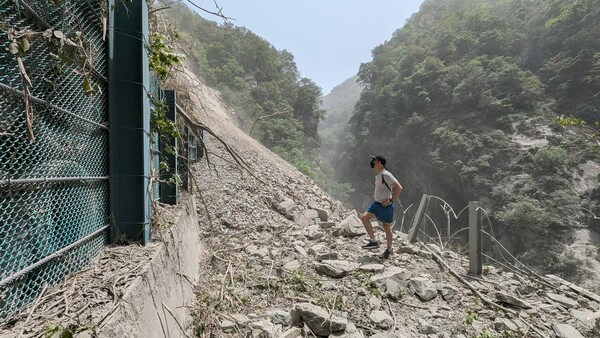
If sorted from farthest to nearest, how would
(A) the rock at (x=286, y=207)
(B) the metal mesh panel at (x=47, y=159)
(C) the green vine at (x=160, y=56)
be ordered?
(A) the rock at (x=286, y=207)
(C) the green vine at (x=160, y=56)
(B) the metal mesh panel at (x=47, y=159)

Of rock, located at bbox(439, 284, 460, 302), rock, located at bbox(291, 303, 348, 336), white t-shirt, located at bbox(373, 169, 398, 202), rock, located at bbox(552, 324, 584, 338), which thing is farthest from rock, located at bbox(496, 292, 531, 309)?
rock, located at bbox(291, 303, 348, 336)

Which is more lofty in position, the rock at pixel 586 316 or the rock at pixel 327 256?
the rock at pixel 327 256

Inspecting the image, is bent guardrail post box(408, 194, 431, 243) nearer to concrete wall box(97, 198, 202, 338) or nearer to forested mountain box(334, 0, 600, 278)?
concrete wall box(97, 198, 202, 338)

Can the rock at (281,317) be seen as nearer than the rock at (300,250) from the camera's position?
Yes

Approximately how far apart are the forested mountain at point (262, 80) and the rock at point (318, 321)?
972 inches

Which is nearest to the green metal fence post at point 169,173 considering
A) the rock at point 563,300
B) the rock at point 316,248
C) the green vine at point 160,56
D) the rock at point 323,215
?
the green vine at point 160,56

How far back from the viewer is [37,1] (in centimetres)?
138

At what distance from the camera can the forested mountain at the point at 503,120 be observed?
70.8ft

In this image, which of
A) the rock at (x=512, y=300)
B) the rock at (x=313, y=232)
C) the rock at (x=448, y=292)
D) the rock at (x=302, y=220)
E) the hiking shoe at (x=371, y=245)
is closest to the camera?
the rock at (x=512, y=300)

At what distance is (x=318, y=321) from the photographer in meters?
2.30

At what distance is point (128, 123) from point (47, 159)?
2.45 feet

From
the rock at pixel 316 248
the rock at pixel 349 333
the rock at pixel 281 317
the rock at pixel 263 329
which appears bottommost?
the rock at pixel 316 248

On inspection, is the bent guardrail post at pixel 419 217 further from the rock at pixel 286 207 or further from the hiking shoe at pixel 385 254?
the rock at pixel 286 207

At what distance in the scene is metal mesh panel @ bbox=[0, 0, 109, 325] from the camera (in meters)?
1.16
